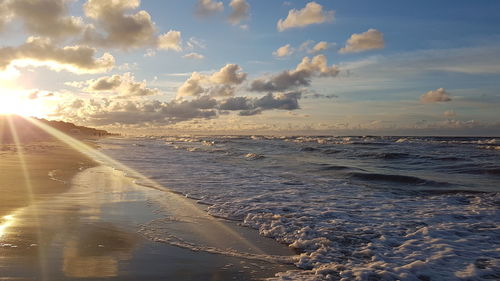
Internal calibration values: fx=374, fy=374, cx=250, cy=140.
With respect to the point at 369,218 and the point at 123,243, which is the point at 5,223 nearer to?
the point at 123,243

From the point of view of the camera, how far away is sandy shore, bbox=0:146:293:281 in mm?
4828

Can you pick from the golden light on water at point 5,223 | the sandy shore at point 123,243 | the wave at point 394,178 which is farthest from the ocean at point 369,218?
the golden light on water at point 5,223

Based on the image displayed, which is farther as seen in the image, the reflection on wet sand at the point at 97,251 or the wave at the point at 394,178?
the wave at the point at 394,178

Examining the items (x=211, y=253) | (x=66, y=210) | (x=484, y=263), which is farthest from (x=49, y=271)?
(x=484, y=263)

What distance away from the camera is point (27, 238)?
19.3 ft

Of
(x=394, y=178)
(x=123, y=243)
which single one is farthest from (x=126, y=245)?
(x=394, y=178)

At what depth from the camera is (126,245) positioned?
19.4ft

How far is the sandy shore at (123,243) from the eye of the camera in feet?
15.8

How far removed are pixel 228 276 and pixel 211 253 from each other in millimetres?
960

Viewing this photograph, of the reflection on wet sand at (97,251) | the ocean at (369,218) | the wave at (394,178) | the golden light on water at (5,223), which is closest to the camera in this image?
the reflection on wet sand at (97,251)

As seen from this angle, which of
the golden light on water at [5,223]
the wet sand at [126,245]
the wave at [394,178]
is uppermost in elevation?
the golden light on water at [5,223]

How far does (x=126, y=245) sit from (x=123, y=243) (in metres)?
0.12

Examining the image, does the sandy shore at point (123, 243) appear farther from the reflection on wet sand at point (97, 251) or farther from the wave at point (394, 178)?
the wave at point (394, 178)

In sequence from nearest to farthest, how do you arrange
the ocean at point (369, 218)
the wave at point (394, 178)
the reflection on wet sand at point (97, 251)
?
the reflection on wet sand at point (97, 251)
the ocean at point (369, 218)
the wave at point (394, 178)
